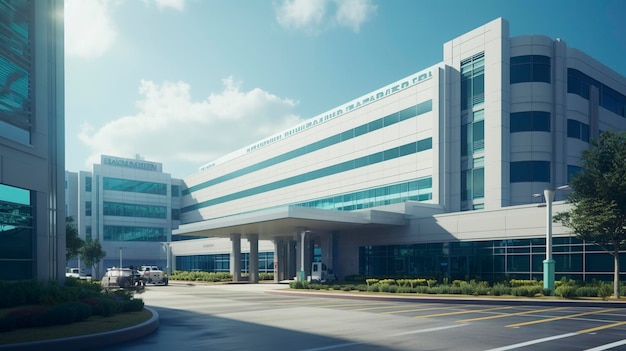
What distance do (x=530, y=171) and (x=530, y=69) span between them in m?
7.81

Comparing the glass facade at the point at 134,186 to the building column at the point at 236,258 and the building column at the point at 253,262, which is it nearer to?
the building column at the point at 236,258

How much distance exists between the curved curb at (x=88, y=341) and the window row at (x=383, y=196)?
33.3 metres

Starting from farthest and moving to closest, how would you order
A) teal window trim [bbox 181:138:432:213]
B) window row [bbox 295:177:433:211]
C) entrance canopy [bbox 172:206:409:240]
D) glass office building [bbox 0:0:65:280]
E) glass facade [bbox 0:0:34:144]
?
teal window trim [bbox 181:138:432:213] < window row [bbox 295:177:433:211] < entrance canopy [bbox 172:206:409:240] < glass facade [bbox 0:0:34:144] < glass office building [bbox 0:0:65:280]

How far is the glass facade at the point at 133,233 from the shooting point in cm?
8394

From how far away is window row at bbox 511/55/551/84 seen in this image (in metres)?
40.6

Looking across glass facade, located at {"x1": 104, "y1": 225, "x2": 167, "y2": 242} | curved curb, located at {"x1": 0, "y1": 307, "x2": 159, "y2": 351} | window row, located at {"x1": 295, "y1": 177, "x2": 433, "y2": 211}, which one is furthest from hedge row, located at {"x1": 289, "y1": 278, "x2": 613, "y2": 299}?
glass facade, located at {"x1": 104, "y1": 225, "x2": 167, "y2": 242}

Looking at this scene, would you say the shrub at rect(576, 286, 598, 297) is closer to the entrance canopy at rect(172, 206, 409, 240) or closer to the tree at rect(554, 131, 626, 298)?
the tree at rect(554, 131, 626, 298)

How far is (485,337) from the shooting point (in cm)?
1398

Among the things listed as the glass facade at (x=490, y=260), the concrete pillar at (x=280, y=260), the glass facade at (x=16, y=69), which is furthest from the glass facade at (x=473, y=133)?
the glass facade at (x=16, y=69)

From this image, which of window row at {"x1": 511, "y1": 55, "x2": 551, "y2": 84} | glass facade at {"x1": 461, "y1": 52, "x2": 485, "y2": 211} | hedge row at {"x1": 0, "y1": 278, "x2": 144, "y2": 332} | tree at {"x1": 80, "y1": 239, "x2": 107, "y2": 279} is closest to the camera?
hedge row at {"x1": 0, "y1": 278, "x2": 144, "y2": 332}

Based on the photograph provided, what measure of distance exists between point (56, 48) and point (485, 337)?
21708 millimetres

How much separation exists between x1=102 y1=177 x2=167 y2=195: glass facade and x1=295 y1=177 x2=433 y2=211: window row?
1606 inches

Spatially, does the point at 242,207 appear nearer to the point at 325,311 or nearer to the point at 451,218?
the point at 451,218

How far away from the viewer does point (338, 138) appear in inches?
2192
